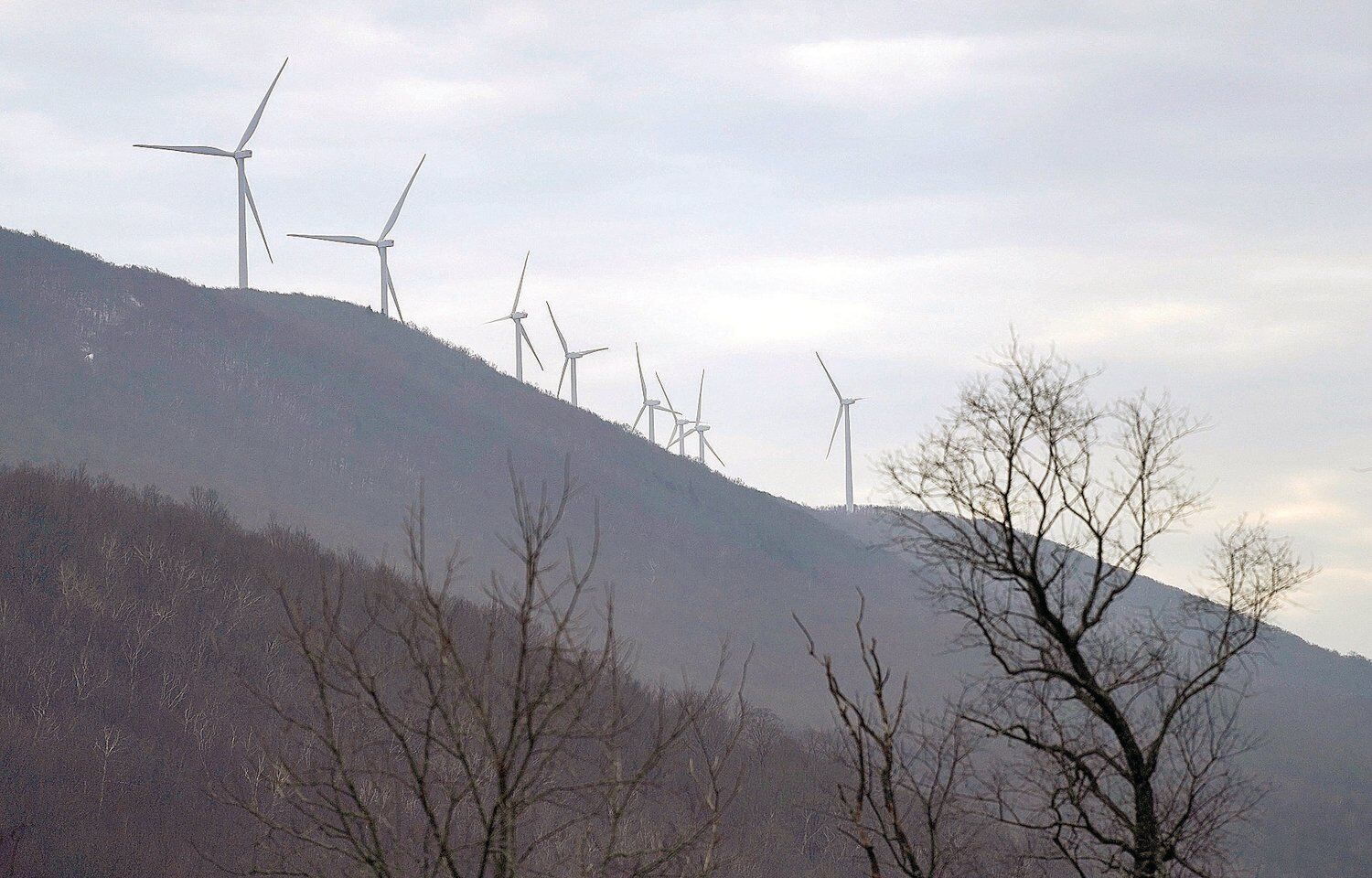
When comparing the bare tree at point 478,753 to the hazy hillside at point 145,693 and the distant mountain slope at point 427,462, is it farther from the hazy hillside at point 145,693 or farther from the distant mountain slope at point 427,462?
the distant mountain slope at point 427,462

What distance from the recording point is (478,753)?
83.3ft

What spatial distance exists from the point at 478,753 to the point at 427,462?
172ft

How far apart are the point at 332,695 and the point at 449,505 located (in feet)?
148

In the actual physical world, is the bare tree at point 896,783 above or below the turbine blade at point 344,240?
below

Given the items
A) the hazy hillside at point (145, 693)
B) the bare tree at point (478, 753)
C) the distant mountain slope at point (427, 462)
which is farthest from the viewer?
the distant mountain slope at point (427, 462)

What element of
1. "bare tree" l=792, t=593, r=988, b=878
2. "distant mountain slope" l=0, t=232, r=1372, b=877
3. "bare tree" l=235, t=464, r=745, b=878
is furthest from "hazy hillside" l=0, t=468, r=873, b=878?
"distant mountain slope" l=0, t=232, r=1372, b=877

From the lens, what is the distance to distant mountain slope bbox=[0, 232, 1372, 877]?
196ft

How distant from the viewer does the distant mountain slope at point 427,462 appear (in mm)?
59812

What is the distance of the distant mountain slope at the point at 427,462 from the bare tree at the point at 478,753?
83.3ft

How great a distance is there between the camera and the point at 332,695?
28.5m

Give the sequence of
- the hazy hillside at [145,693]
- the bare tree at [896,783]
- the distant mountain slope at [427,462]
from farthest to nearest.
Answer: the distant mountain slope at [427,462]
the hazy hillside at [145,693]
the bare tree at [896,783]

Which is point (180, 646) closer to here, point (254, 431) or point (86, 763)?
point (86, 763)

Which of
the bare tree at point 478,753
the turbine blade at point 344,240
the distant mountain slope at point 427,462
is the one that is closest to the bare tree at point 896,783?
the bare tree at point 478,753

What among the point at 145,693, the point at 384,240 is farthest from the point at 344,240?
the point at 145,693
